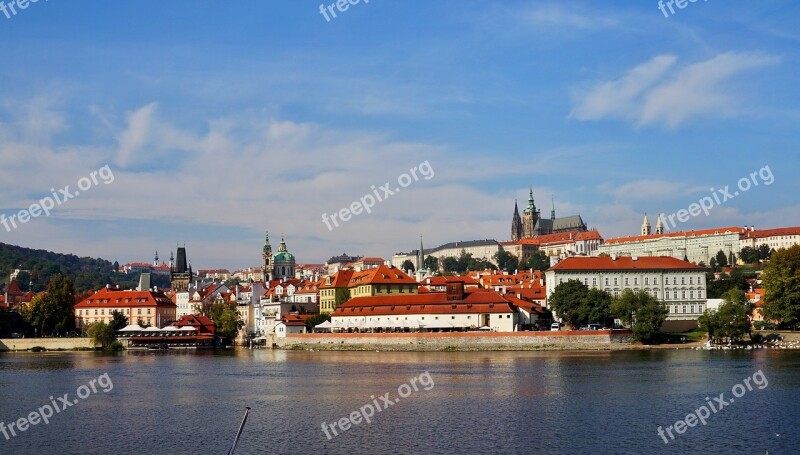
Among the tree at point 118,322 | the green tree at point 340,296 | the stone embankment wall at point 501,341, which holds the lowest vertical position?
the stone embankment wall at point 501,341

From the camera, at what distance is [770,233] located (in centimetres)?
17612

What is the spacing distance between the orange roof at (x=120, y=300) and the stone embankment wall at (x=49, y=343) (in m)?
21.2

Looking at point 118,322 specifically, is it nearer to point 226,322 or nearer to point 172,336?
point 172,336

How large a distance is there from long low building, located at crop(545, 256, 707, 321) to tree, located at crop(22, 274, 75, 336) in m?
52.2

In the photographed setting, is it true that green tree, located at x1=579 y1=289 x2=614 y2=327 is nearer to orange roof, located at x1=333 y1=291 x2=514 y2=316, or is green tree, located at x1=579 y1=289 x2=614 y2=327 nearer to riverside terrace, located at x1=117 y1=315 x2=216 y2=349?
orange roof, located at x1=333 y1=291 x2=514 y2=316

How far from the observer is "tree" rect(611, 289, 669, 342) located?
76.1m

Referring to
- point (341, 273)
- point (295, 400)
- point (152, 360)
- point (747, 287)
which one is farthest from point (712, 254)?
point (295, 400)

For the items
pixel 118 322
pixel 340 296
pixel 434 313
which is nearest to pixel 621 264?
pixel 434 313

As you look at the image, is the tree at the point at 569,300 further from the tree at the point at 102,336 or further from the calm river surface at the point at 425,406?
the tree at the point at 102,336

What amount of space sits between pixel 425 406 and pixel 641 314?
41.8m

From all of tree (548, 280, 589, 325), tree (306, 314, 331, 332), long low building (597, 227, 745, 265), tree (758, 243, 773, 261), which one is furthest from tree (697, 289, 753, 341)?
long low building (597, 227, 745, 265)

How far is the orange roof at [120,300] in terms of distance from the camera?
386 feet

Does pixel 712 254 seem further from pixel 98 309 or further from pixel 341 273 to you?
pixel 98 309

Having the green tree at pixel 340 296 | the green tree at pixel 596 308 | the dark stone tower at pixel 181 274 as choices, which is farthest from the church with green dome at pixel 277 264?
the green tree at pixel 596 308
